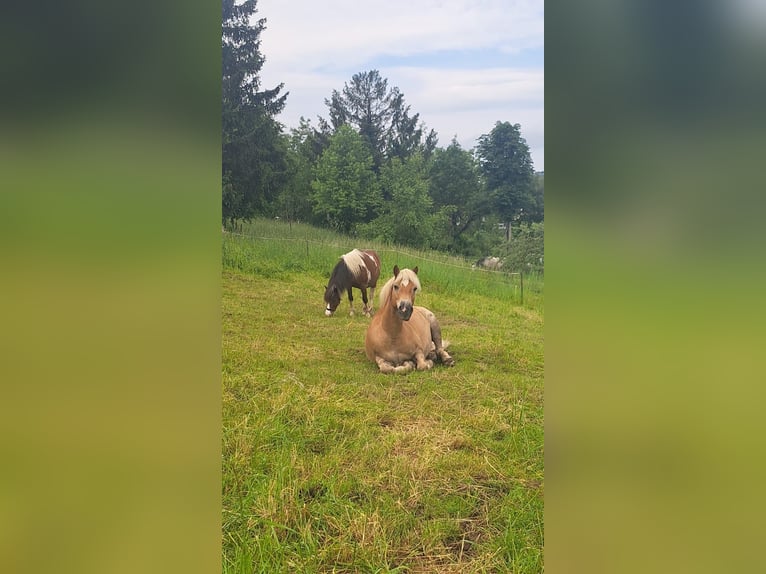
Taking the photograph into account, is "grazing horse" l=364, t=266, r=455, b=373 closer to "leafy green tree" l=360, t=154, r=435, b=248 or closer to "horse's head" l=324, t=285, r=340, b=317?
"leafy green tree" l=360, t=154, r=435, b=248

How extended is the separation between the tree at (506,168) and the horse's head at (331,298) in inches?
68.7

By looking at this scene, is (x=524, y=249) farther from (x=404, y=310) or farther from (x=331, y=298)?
(x=331, y=298)

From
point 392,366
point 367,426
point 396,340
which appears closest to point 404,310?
point 396,340

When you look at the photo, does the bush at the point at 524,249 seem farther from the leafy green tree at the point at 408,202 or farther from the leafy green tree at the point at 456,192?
the leafy green tree at the point at 408,202

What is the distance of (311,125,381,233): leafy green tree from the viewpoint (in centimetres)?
468

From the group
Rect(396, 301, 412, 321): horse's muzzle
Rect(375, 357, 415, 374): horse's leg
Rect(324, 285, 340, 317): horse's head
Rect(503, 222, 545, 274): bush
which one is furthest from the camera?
Rect(324, 285, 340, 317): horse's head

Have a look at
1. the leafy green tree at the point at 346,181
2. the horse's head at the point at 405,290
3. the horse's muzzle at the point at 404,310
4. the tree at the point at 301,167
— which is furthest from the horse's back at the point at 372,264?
the horse's muzzle at the point at 404,310

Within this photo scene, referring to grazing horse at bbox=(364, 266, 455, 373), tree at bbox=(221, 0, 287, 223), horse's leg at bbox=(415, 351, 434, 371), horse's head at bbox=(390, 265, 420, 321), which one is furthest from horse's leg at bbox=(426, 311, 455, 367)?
tree at bbox=(221, 0, 287, 223)

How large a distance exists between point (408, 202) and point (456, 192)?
1.44 ft

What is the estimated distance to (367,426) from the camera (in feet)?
11.2
